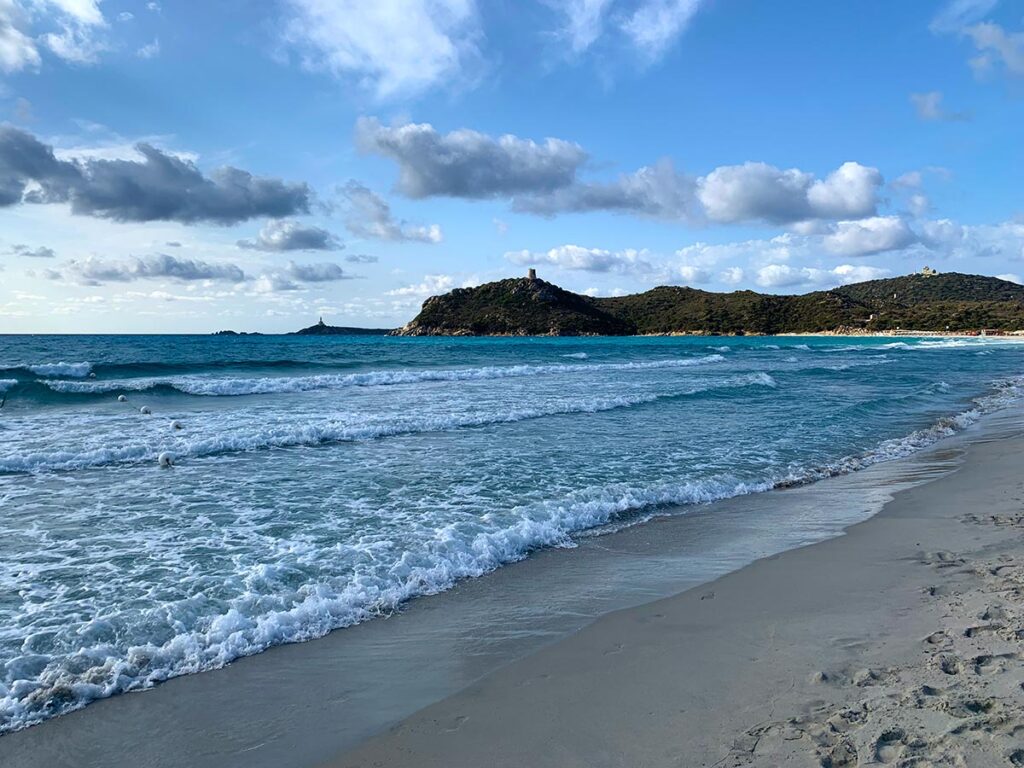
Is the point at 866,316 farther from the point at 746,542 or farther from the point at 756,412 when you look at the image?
the point at 746,542

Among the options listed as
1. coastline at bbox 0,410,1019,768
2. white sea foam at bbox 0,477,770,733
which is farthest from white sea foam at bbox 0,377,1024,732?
coastline at bbox 0,410,1019,768

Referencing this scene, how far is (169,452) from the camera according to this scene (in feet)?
42.5

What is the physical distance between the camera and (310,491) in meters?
10.2

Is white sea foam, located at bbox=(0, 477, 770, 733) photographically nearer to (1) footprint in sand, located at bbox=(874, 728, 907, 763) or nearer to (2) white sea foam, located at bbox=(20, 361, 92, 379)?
(1) footprint in sand, located at bbox=(874, 728, 907, 763)

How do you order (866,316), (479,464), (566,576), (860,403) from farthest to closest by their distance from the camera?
1. (866,316)
2. (860,403)
3. (479,464)
4. (566,576)

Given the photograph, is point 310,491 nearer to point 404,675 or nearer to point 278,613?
point 278,613

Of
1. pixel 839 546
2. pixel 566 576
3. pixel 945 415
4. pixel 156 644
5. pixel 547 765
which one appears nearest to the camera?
pixel 547 765

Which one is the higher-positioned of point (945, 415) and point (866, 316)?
point (866, 316)

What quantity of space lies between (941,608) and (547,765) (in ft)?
12.6

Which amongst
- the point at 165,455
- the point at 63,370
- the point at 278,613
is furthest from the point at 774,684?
the point at 63,370

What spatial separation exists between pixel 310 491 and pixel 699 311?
143 m

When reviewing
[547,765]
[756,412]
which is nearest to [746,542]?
[547,765]

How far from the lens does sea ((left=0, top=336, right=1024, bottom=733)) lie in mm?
5402

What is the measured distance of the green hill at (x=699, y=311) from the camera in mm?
124062
